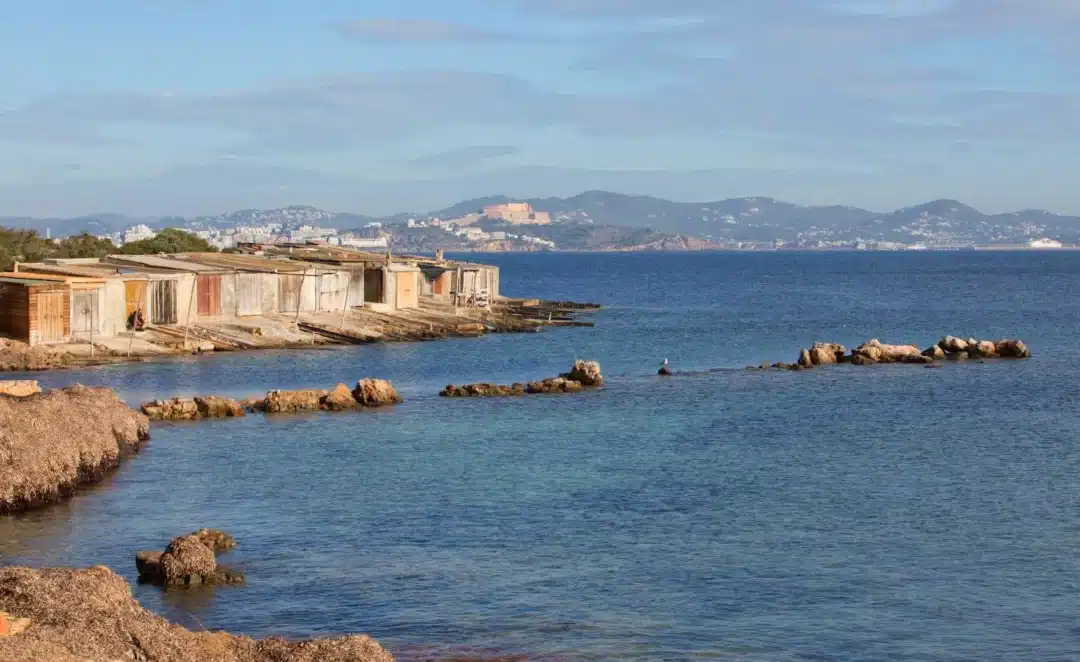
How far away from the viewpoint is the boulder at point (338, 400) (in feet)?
151

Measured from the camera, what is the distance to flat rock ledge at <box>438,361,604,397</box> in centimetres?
5053

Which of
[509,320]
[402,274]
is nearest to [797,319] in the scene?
[509,320]

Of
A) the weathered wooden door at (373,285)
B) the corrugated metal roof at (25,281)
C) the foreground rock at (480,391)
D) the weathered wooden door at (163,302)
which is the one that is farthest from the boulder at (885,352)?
the corrugated metal roof at (25,281)

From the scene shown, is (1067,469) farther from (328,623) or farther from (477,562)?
(328,623)

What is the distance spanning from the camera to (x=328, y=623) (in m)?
21.7

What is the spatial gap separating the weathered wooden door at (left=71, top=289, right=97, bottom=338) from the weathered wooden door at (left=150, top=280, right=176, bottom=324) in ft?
14.5

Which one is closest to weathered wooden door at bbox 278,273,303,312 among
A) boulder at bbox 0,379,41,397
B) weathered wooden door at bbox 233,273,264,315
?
weathered wooden door at bbox 233,273,264,315

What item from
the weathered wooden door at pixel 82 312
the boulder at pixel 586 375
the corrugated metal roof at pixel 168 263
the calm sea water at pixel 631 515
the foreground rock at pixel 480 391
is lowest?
the calm sea water at pixel 631 515

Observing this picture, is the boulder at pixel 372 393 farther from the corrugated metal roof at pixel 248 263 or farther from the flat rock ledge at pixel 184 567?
the corrugated metal roof at pixel 248 263

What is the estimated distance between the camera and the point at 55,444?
100 ft

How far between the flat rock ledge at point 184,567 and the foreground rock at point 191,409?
18908 millimetres

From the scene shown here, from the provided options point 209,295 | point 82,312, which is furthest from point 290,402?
point 209,295

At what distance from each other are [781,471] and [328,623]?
17242 mm

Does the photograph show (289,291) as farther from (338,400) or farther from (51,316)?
(338,400)
